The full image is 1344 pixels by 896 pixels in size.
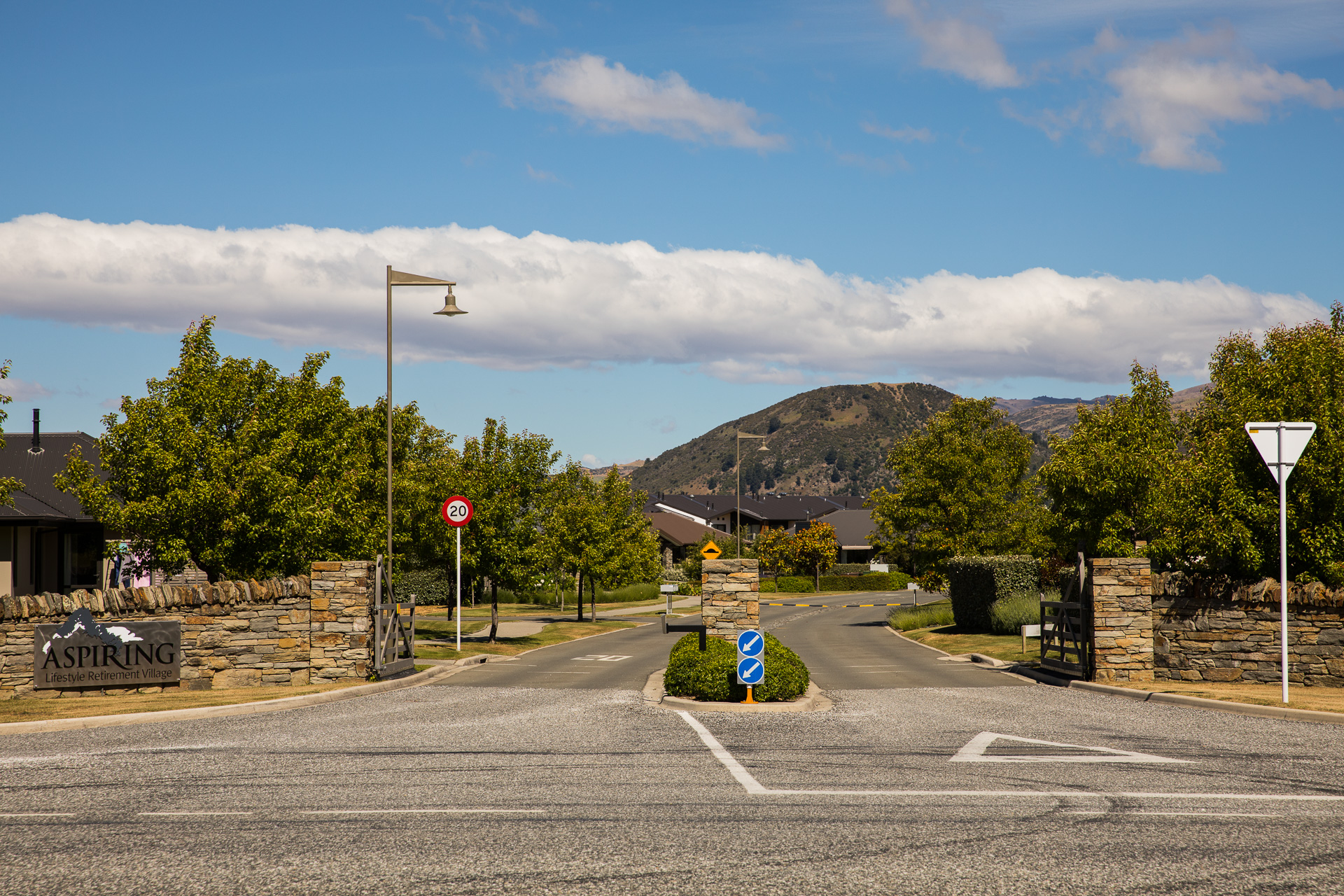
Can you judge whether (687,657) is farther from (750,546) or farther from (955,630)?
(750,546)

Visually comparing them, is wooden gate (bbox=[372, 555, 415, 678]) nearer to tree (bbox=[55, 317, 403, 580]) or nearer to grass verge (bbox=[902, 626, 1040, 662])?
tree (bbox=[55, 317, 403, 580])

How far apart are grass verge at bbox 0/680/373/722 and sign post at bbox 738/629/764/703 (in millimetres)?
7200

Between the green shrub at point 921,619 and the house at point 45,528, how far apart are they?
29281 mm

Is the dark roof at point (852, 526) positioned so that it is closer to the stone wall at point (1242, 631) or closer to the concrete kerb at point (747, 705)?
the stone wall at point (1242, 631)

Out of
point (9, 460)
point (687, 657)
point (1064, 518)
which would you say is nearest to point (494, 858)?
point (687, 657)

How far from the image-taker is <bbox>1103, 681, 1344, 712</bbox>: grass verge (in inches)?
574

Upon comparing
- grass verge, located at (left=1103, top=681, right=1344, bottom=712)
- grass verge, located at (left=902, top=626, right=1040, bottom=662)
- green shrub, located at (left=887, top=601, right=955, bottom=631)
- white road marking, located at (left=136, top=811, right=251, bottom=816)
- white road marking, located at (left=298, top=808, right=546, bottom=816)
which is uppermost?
white road marking, located at (left=136, top=811, right=251, bottom=816)

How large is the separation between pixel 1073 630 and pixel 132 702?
1675 cm

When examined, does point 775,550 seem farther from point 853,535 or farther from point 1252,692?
point 1252,692

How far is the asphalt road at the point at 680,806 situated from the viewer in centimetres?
641

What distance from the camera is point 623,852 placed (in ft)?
22.7

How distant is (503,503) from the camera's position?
3147cm

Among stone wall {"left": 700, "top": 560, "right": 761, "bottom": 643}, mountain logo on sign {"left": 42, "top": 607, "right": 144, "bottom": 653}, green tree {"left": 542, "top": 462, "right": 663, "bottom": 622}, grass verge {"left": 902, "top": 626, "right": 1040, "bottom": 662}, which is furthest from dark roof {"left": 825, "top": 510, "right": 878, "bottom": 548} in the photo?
mountain logo on sign {"left": 42, "top": 607, "right": 144, "bottom": 653}

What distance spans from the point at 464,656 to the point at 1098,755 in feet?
59.0
